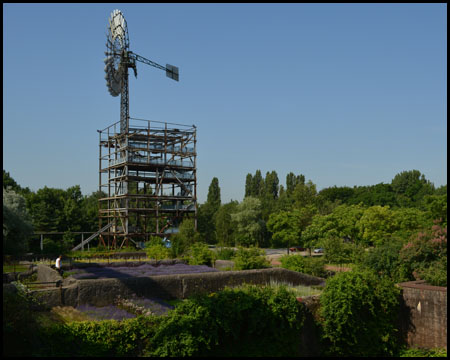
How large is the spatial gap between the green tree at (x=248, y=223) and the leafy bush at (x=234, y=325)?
153ft

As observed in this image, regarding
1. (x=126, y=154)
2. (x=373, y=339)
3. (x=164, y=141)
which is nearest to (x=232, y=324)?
(x=373, y=339)

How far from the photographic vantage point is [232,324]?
1483 centimetres

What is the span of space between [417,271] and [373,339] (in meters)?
5.70

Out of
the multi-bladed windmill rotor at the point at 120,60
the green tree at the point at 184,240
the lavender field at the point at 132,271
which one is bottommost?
the lavender field at the point at 132,271

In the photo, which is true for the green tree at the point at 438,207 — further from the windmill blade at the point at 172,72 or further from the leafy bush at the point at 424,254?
the windmill blade at the point at 172,72

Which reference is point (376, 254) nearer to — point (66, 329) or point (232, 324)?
point (232, 324)

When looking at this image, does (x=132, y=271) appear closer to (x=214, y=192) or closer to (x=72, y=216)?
(x=72, y=216)

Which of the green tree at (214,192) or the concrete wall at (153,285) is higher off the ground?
the green tree at (214,192)

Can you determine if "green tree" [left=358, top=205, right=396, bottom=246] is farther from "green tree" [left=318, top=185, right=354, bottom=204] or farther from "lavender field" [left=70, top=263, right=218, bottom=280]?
"green tree" [left=318, top=185, right=354, bottom=204]

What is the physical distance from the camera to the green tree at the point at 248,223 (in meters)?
63.1

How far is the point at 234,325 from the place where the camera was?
586 inches

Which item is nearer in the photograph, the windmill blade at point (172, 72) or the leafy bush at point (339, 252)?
the leafy bush at point (339, 252)

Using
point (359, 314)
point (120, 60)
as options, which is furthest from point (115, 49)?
point (359, 314)

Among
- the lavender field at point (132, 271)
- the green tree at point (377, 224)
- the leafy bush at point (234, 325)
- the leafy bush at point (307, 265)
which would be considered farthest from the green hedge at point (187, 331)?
the green tree at point (377, 224)
